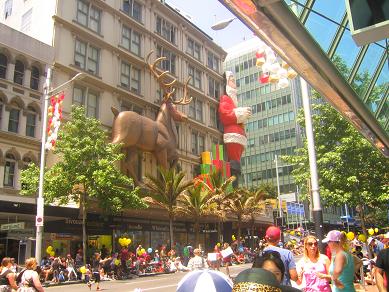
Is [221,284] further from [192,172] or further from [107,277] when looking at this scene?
[192,172]

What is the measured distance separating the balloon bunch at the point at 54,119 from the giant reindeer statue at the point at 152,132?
9.41 metres

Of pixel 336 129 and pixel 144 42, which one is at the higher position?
pixel 144 42

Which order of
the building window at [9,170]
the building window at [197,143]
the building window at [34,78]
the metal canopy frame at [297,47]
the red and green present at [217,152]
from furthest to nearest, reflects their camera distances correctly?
the red and green present at [217,152] < the building window at [197,143] < the building window at [34,78] < the building window at [9,170] < the metal canopy frame at [297,47]

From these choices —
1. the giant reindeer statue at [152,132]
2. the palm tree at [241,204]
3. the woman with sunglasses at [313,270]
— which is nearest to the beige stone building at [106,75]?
the giant reindeer statue at [152,132]

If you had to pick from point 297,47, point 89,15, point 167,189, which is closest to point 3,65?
point 89,15

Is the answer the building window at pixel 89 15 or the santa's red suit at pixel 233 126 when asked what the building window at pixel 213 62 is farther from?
the building window at pixel 89 15

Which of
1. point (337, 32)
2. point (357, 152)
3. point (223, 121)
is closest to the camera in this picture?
point (337, 32)

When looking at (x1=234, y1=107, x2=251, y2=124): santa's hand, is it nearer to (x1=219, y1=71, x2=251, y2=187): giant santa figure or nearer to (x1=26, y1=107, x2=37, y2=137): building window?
(x1=219, y1=71, x2=251, y2=187): giant santa figure

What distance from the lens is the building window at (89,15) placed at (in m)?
33.7

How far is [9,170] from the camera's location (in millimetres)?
26219

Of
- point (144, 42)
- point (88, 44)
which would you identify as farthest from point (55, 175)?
point (144, 42)

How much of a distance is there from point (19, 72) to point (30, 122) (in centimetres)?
322

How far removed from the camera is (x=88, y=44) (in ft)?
111

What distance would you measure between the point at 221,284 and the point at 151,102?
36470 mm
